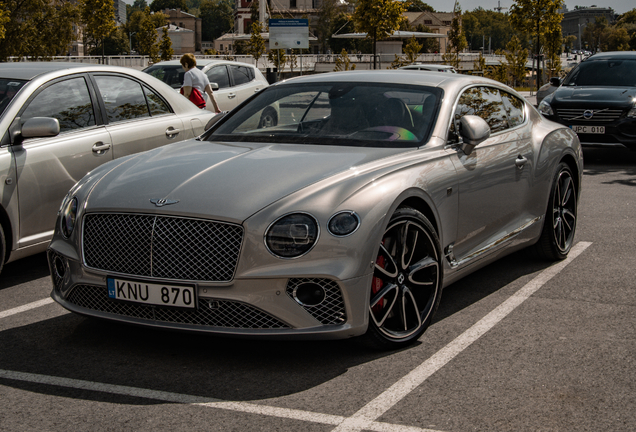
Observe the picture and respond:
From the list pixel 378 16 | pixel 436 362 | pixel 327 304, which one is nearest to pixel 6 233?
pixel 327 304

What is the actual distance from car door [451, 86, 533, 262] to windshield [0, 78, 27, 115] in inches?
130

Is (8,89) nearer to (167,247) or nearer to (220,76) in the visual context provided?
(167,247)

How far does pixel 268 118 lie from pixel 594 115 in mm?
8221

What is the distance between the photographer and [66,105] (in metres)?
6.23

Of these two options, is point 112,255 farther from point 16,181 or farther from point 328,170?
point 16,181

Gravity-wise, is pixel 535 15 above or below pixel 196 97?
above

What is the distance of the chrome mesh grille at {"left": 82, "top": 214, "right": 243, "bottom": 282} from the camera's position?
3717 millimetres

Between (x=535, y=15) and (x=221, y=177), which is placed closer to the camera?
(x=221, y=177)

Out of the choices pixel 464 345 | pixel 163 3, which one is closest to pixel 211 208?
pixel 464 345

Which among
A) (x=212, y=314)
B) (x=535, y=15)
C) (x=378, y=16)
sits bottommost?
(x=212, y=314)

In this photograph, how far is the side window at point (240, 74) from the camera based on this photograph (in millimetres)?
16453

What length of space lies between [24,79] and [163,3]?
200m

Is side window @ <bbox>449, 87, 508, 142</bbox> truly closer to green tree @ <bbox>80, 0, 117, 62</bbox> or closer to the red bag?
the red bag

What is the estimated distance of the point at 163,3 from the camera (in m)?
196
